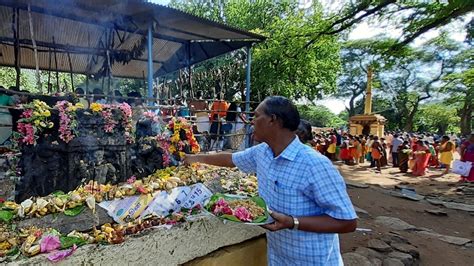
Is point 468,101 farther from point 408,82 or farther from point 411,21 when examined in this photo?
point 411,21

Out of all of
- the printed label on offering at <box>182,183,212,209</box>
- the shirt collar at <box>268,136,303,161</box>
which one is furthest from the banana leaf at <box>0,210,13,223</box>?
the shirt collar at <box>268,136,303,161</box>

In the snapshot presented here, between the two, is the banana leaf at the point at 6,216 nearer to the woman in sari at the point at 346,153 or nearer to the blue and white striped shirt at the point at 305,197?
the blue and white striped shirt at the point at 305,197

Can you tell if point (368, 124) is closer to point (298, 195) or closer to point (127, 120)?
point (127, 120)

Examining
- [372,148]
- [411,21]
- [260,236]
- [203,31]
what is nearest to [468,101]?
[372,148]

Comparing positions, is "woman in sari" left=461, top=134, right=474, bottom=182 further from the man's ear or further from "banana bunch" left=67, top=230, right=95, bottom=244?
"banana bunch" left=67, top=230, right=95, bottom=244

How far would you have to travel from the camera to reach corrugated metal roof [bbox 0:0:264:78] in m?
6.61

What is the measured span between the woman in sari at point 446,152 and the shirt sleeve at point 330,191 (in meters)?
13.3

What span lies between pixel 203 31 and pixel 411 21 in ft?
23.8

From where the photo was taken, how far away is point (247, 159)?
236cm

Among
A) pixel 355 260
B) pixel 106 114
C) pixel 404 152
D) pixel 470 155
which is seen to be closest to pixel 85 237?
pixel 106 114

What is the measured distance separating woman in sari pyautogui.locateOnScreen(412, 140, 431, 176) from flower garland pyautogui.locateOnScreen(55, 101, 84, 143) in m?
13.0

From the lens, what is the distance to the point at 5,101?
15.7 ft

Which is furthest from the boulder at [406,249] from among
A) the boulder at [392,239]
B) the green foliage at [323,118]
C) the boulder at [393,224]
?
the green foliage at [323,118]

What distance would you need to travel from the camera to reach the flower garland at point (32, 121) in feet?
9.13
